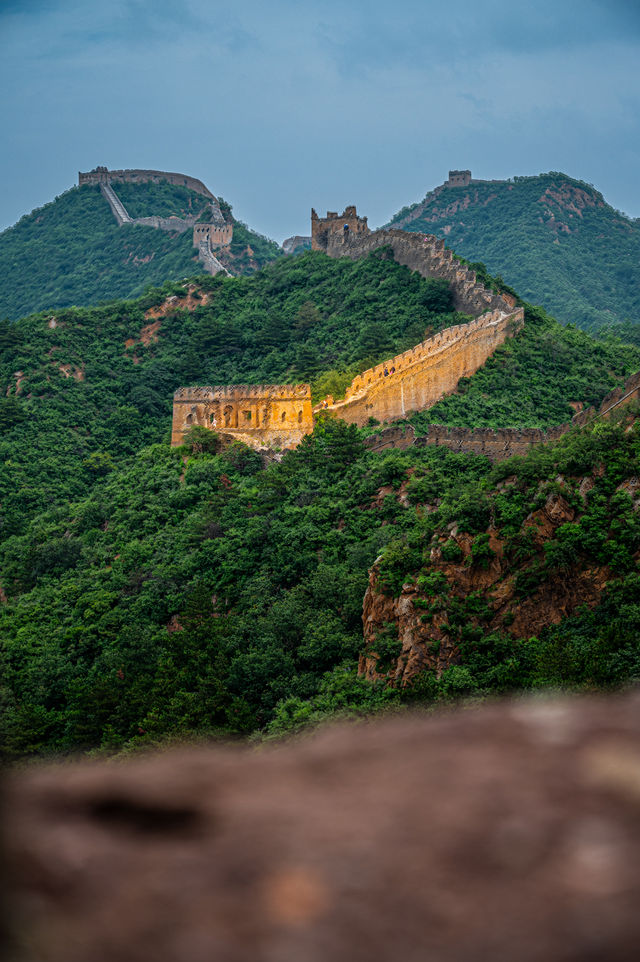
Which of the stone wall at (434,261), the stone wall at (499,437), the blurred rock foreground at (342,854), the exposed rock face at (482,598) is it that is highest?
the stone wall at (434,261)

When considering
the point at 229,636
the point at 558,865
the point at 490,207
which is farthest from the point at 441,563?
the point at 490,207

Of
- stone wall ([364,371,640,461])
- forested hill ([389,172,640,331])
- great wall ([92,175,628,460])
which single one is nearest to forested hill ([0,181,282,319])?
forested hill ([389,172,640,331])

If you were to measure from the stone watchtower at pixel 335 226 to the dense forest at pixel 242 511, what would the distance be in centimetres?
277

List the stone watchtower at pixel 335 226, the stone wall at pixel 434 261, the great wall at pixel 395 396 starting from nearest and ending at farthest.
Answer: the great wall at pixel 395 396, the stone wall at pixel 434 261, the stone watchtower at pixel 335 226

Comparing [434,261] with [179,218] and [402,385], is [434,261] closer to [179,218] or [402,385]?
[402,385]

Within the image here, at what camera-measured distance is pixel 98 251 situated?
114 meters

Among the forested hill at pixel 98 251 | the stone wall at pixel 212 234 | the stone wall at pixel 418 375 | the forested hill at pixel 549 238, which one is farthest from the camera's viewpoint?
the forested hill at pixel 98 251

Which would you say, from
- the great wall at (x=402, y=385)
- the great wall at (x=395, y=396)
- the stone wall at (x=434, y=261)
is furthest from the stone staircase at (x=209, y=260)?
the great wall at (x=402, y=385)

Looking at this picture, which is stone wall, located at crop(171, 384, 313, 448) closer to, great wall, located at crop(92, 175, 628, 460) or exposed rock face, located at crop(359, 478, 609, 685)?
great wall, located at crop(92, 175, 628, 460)

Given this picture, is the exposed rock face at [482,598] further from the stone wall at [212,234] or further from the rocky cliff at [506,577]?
the stone wall at [212,234]

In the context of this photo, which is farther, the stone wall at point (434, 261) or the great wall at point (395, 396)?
the stone wall at point (434, 261)

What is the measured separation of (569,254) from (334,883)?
107596 millimetres

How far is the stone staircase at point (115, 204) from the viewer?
118125 mm

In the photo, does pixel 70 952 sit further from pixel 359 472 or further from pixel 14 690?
pixel 359 472
